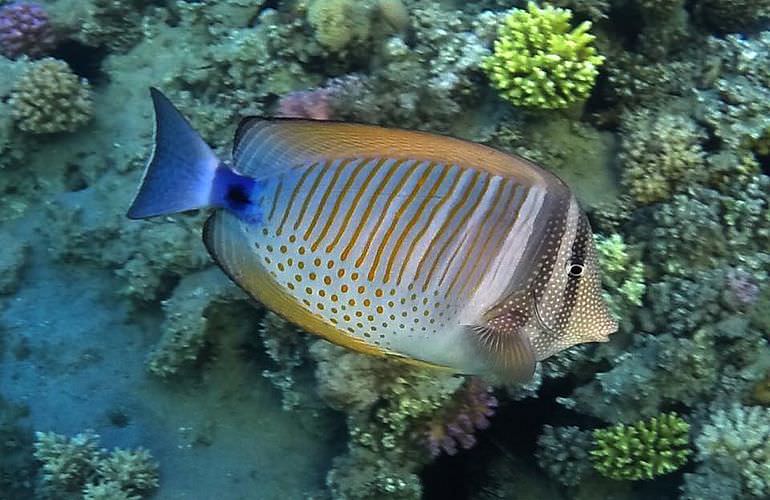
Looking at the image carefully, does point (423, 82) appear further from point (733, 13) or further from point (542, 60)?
point (733, 13)

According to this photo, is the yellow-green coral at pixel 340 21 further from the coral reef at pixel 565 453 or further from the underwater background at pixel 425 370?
the coral reef at pixel 565 453

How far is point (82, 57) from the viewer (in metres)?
6.55

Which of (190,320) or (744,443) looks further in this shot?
(190,320)

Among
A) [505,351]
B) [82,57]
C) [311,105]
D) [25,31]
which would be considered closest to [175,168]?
[505,351]

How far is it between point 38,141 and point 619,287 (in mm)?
4667

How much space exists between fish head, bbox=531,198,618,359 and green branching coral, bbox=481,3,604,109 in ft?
7.32

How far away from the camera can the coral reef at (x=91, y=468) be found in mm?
4078

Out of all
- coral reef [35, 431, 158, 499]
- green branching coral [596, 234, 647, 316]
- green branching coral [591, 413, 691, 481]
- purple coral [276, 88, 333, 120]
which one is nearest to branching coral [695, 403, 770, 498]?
green branching coral [591, 413, 691, 481]

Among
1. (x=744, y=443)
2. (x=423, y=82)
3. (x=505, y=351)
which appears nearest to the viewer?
(x=505, y=351)

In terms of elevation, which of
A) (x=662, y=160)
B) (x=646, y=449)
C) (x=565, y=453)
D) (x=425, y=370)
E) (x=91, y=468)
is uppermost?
(x=662, y=160)

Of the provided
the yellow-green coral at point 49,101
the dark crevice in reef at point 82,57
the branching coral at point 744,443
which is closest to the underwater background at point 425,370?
the branching coral at point 744,443

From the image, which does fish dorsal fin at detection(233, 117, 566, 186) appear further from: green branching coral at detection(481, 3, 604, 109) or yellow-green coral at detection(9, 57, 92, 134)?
yellow-green coral at detection(9, 57, 92, 134)

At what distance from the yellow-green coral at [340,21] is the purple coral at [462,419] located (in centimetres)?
245

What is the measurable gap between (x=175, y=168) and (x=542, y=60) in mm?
2812
